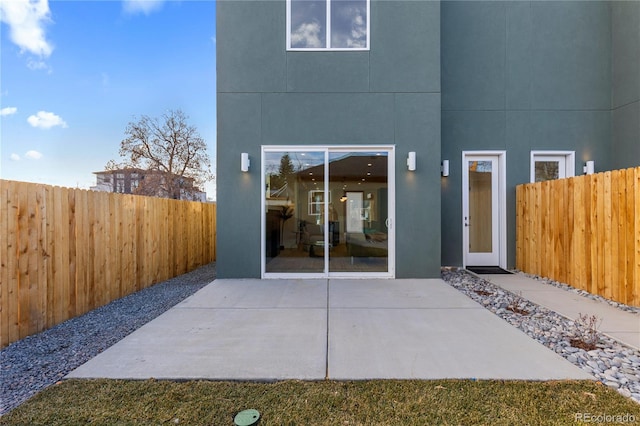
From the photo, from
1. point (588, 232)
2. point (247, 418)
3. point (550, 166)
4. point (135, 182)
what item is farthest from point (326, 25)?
point (135, 182)

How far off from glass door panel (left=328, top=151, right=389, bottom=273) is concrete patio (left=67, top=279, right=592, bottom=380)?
46.5 inches

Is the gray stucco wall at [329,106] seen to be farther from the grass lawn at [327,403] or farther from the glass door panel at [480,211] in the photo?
the grass lawn at [327,403]

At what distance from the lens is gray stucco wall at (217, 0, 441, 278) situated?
218 inches

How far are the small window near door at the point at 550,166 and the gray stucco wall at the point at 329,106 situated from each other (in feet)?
9.66

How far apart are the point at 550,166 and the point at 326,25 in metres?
5.86

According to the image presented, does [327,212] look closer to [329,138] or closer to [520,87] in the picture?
[329,138]

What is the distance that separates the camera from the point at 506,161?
6.64 m

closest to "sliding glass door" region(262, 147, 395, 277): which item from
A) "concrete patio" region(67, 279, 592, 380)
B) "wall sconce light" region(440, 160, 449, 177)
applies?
"concrete patio" region(67, 279, 592, 380)

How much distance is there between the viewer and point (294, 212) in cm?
557

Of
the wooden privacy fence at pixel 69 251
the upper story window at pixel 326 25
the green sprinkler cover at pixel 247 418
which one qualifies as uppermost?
the upper story window at pixel 326 25

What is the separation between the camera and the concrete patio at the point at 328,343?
7.98ft

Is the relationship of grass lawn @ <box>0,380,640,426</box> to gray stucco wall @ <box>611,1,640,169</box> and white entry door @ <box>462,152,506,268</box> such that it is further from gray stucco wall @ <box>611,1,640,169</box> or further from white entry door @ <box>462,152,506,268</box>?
gray stucco wall @ <box>611,1,640,169</box>

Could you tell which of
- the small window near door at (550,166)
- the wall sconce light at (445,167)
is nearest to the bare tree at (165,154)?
the wall sconce light at (445,167)

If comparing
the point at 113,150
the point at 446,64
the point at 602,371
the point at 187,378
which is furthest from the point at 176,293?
the point at 113,150
